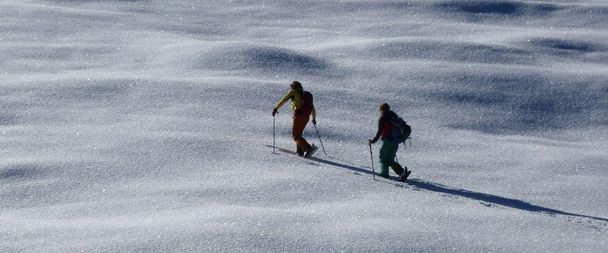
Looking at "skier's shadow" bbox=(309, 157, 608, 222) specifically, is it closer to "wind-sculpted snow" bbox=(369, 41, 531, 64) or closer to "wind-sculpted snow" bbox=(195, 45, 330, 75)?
"wind-sculpted snow" bbox=(195, 45, 330, 75)

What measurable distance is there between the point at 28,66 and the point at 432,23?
30.7 feet

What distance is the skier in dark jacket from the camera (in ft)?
37.8

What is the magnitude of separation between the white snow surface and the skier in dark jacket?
0.87 ft

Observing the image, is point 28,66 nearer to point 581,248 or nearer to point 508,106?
point 508,106

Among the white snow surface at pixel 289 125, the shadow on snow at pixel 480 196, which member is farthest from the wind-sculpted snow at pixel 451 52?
the shadow on snow at pixel 480 196

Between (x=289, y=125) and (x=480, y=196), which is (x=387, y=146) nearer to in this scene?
(x=480, y=196)

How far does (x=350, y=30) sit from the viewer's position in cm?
2192

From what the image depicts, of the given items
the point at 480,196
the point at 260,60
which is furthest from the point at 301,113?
the point at 260,60

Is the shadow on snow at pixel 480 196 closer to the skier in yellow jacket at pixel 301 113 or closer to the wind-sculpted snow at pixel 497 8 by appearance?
the skier in yellow jacket at pixel 301 113

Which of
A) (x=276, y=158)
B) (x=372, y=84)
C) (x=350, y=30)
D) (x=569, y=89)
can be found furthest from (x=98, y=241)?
(x=350, y=30)

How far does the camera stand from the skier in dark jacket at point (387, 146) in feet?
37.8

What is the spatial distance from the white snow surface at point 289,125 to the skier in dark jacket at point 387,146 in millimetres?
266

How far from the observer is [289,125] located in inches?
564

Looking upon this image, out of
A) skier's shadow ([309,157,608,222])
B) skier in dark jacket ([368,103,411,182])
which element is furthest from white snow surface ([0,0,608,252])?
skier in dark jacket ([368,103,411,182])
